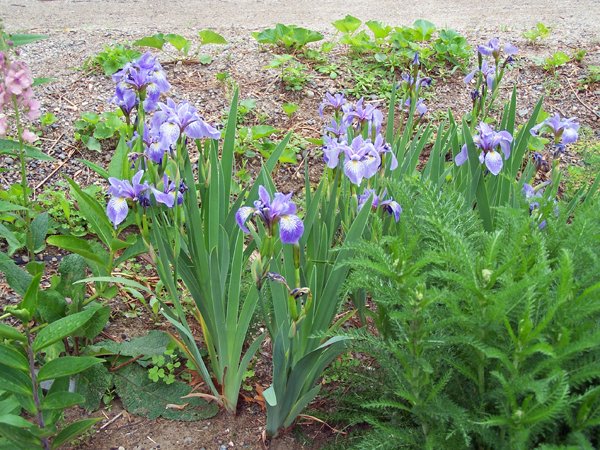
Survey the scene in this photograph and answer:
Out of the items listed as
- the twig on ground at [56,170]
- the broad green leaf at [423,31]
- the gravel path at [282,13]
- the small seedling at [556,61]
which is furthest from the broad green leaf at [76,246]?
the small seedling at [556,61]

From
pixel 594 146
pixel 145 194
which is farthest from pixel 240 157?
pixel 594 146

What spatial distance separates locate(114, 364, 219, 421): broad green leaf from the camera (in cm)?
211

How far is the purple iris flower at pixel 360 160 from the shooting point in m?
1.90

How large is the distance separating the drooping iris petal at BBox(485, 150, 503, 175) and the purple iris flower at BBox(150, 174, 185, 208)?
0.97 m

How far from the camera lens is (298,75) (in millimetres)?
3730

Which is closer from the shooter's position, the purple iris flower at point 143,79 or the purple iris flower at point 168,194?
the purple iris flower at point 168,194

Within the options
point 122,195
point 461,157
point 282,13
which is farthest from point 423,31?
point 122,195

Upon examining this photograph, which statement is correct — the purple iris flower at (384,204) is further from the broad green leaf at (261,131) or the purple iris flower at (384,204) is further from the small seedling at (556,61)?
the small seedling at (556,61)

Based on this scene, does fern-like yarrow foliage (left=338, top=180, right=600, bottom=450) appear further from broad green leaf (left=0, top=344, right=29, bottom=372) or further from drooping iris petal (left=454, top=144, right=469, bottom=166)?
broad green leaf (left=0, top=344, right=29, bottom=372)

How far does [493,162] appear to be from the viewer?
6.95ft

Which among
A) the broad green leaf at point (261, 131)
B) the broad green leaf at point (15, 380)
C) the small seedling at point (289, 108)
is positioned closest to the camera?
the broad green leaf at point (15, 380)

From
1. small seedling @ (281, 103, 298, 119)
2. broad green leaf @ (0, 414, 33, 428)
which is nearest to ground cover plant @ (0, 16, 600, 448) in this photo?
broad green leaf @ (0, 414, 33, 428)

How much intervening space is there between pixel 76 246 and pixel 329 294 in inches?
33.3

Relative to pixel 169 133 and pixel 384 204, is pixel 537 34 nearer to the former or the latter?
pixel 384 204
